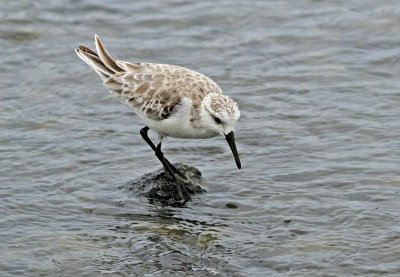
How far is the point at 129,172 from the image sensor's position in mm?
9914

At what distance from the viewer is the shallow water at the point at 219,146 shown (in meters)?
7.65

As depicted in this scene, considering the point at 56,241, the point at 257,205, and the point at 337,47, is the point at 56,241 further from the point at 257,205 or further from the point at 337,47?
the point at 337,47

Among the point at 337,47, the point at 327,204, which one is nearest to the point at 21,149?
the point at 327,204

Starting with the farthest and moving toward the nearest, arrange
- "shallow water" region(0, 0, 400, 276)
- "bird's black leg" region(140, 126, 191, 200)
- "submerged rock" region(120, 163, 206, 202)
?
"submerged rock" region(120, 163, 206, 202), "bird's black leg" region(140, 126, 191, 200), "shallow water" region(0, 0, 400, 276)

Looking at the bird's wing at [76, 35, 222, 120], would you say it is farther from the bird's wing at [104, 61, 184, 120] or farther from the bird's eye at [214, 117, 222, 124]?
the bird's eye at [214, 117, 222, 124]

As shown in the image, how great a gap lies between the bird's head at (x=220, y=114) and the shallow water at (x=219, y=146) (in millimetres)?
939

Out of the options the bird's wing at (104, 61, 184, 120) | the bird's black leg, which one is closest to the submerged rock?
the bird's black leg

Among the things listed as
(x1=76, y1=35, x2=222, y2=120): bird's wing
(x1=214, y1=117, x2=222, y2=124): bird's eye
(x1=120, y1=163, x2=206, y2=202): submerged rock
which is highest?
(x1=76, y1=35, x2=222, y2=120): bird's wing

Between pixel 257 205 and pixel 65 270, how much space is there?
2.58m

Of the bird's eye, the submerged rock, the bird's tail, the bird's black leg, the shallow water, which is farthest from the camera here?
the bird's tail

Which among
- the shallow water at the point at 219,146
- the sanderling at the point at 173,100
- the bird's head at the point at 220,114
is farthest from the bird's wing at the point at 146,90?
the shallow water at the point at 219,146

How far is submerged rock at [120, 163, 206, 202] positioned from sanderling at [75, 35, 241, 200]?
0.12m

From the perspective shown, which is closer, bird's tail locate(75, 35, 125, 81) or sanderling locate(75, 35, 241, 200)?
sanderling locate(75, 35, 241, 200)

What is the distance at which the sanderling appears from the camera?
28.4ft
